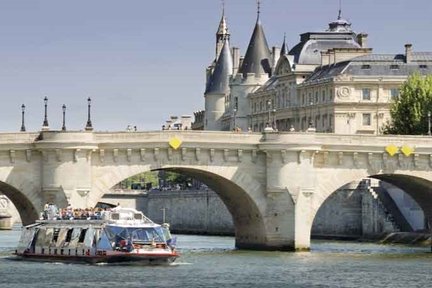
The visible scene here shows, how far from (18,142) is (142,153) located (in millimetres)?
6863

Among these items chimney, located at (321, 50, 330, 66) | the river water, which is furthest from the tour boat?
chimney, located at (321, 50, 330, 66)

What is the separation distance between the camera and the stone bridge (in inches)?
3846

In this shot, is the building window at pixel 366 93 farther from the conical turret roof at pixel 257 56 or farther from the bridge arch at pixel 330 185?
the bridge arch at pixel 330 185

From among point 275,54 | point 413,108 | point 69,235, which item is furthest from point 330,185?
point 275,54

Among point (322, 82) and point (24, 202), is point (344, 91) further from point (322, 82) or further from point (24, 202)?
point (24, 202)

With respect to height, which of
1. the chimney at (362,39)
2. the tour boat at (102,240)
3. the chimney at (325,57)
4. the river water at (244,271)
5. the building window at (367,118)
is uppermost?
the chimney at (362,39)

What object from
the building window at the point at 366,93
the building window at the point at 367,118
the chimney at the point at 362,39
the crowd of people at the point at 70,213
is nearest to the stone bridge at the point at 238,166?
the crowd of people at the point at 70,213

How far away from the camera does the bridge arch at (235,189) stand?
9900cm

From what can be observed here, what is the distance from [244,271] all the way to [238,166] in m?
16.2

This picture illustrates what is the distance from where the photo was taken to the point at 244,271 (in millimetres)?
86062

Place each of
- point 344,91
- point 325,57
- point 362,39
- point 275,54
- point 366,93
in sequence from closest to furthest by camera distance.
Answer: point 366,93, point 344,91, point 325,57, point 362,39, point 275,54

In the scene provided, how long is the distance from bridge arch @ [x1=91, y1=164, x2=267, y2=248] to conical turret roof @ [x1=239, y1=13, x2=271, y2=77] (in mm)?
84877

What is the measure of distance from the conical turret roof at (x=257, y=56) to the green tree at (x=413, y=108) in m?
57.1

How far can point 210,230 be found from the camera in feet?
513
